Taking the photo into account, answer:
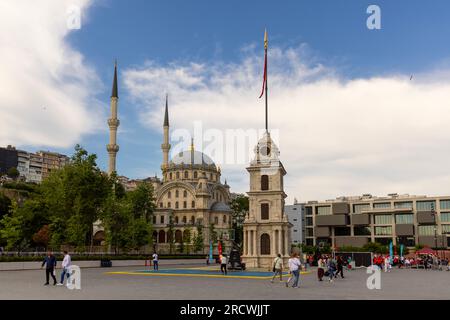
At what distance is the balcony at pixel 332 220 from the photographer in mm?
94000

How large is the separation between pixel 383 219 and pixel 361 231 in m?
5.21

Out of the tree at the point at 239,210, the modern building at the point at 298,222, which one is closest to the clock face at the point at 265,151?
the modern building at the point at 298,222

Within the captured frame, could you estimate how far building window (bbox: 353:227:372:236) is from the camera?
9397 centimetres

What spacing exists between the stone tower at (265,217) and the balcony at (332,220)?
53824 millimetres

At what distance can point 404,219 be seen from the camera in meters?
90.9

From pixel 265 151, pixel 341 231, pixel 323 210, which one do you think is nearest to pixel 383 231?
pixel 341 231

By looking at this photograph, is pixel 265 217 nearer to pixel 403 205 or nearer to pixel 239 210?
pixel 403 205

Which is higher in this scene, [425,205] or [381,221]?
[425,205]

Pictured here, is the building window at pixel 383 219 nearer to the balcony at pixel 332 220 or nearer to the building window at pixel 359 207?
the building window at pixel 359 207

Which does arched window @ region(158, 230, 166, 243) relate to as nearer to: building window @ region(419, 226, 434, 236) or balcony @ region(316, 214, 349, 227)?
balcony @ region(316, 214, 349, 227)

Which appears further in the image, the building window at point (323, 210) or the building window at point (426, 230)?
the building window at point (323, 210)

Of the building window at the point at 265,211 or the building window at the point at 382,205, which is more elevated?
the building window at the point at 382,205
